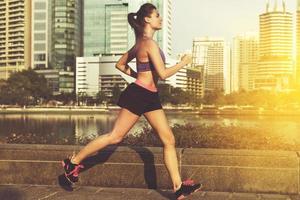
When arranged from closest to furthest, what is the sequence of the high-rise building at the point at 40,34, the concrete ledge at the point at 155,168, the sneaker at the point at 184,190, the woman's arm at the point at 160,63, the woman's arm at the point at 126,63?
the woman's arm at the point at 160,63 → the sneaker at the point at 184,190 → the woman's arm at the point at 126,63 → the concrete ledge at the point at 155,168 → the high-rise building at the point at 40,34

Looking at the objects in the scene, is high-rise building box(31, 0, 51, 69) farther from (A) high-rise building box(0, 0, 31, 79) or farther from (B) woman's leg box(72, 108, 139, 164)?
(B) woman's leg box(72, 108, 139, 164)

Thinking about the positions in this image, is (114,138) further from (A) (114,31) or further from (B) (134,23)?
(A) (114,31)

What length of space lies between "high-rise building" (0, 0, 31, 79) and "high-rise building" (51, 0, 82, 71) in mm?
11289

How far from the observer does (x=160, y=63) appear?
5.33 meters

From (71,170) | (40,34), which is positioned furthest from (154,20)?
(40,34)

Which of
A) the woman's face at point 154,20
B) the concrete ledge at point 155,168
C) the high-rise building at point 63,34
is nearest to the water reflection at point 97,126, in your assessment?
the concrete ledge at point 155,168

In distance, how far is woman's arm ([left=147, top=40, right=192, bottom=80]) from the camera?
527 centimetres

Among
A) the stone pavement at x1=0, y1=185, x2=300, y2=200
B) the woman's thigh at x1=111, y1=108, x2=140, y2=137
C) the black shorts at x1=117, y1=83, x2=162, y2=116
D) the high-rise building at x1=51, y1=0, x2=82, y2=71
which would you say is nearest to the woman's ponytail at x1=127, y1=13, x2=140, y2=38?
the black shorts at x1=117, y1=83, x2=162, y2=116

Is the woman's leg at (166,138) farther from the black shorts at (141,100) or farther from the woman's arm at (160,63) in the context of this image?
the woman's arm at (160,63)

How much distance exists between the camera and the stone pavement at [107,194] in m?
5.82

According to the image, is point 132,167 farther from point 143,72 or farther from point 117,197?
point 143,72

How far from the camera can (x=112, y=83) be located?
178 meters

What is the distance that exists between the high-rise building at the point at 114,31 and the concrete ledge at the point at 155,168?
185 m

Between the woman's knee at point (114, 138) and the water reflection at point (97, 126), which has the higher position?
the woman's knee at point (114, 138)
